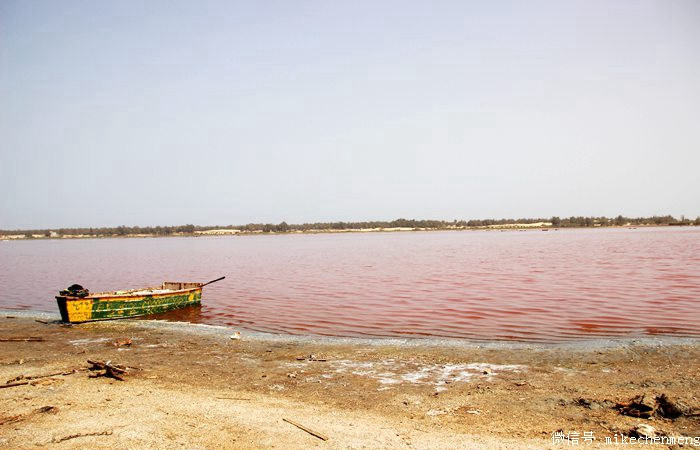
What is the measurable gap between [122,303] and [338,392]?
1277cm

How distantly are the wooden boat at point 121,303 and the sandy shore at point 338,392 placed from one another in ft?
11.0

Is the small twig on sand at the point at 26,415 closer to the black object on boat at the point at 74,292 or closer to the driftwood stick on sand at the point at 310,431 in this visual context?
the driftwood stick on sand at the point at 310,431

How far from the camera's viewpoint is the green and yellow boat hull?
17.4 m

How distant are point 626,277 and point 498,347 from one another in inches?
760

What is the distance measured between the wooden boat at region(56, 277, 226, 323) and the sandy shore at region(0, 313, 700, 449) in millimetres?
3353

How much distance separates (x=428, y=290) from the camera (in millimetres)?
24969

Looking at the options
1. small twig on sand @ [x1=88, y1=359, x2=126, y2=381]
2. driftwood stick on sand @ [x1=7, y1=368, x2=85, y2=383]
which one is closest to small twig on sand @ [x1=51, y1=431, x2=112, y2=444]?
small twig on sand @ [x1=88, y1=359, x2=126, y2=381]

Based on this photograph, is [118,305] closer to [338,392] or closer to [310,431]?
[338,392]

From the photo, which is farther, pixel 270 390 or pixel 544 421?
pixel 270 390

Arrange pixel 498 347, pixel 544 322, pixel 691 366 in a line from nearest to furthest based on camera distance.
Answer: pixel 691 366
pixel 498 347
pixel 544 322

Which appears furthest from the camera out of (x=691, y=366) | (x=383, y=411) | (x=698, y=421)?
(x=691, y=366)

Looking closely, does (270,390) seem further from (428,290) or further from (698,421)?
(428,290)

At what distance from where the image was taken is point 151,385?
31.9 ft

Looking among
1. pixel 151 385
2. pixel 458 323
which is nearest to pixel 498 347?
pixel 458 323
